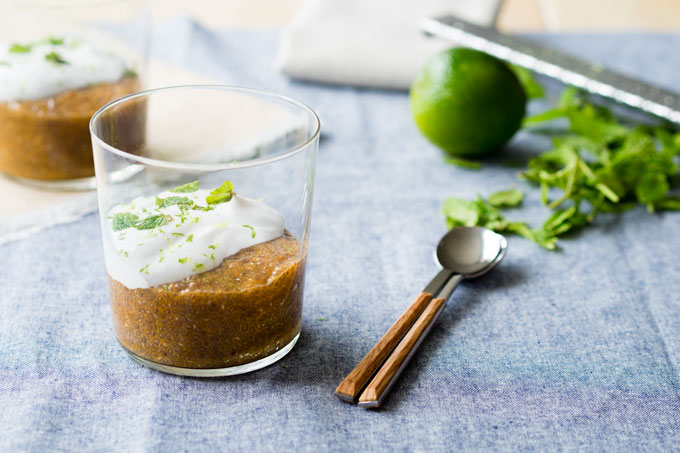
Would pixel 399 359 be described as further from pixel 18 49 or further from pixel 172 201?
pixel 18 49

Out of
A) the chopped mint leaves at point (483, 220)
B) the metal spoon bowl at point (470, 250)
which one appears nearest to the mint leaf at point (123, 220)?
the metal spoon bowl at point (470, 250)

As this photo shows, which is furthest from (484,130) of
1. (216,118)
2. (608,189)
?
(216,118)

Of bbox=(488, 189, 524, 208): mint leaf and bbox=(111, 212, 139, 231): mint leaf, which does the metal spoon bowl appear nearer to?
bbox=(488, 189, 524, 208): mint leaf

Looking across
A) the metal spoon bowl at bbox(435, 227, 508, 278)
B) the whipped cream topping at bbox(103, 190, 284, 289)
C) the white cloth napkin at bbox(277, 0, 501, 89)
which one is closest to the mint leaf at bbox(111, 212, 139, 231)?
the whipped cream topping at bbox(103, 190, 284, 289)

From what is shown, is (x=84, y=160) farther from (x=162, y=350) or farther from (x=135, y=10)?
(x=162, y=350)

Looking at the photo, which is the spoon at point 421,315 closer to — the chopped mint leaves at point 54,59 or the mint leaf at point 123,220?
the mint leaf at point 123,220
